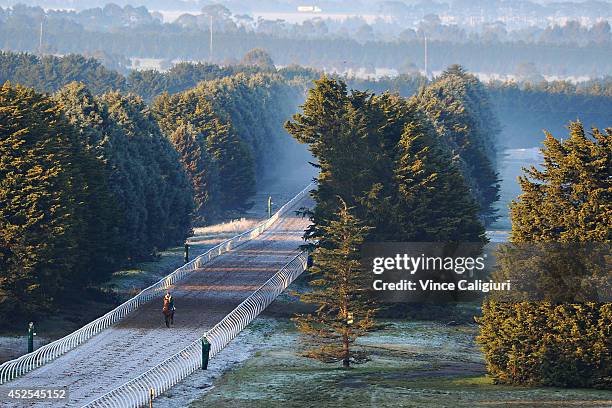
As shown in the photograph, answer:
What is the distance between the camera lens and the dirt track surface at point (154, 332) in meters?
50.5

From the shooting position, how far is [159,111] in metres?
145

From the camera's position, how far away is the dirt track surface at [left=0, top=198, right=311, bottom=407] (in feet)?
166

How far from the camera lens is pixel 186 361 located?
175 ft

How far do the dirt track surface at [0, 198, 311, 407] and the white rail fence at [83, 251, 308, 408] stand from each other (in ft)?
3.48

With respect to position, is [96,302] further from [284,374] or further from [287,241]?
[287,241]

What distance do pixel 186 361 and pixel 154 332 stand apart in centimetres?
930

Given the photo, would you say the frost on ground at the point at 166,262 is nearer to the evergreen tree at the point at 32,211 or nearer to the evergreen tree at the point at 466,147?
the evergreen tree at the point at 32,211

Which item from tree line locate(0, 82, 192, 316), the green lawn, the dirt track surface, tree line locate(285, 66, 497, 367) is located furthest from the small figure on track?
tree line locate(285, 66, 497, 367)

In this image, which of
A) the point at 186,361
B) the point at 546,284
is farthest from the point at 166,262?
the point at 546,284

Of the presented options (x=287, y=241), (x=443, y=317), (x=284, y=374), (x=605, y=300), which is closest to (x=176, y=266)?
(x=287, y=241)

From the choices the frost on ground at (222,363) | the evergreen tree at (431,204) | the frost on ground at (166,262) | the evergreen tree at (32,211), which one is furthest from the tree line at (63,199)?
the evergreen tree at (431,204)

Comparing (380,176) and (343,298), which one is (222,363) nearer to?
(343,298)

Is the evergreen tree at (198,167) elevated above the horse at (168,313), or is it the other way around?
the evergreen tree at (198,167)

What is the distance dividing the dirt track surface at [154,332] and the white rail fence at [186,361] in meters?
1.06
